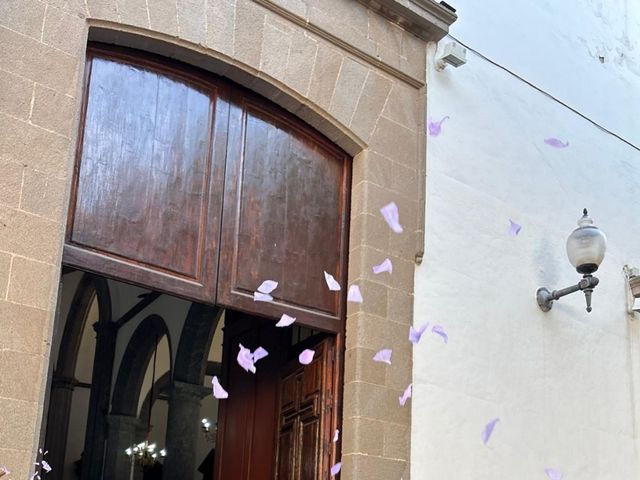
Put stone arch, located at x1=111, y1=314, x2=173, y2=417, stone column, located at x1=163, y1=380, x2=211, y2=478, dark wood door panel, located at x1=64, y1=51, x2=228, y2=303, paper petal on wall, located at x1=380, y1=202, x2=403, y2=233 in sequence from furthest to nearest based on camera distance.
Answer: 1. stone arch, located at x1=111, y1=314, x2=173, y2=417
2. stone column, located at x1=163, y1=380, x2=211, y2=478
3. paper petal on wall, located at x1=380, y1=202, x2=403, y2=233
4. dark wood door panel, located at x1=64, y1=51, x2=228, y2=303

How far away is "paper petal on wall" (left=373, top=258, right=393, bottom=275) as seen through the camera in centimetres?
603

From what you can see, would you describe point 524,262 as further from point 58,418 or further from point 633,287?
point 58,418

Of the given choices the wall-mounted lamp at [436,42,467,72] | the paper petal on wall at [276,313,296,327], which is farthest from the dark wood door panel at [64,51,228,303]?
the wall-mounted lamp at [436,42,467,72]

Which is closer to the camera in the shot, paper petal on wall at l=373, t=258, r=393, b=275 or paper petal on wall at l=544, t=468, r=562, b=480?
paper petal on wall at l=373, t=258, r=393, b=275

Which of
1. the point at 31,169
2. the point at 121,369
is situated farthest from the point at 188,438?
the point at 31,169

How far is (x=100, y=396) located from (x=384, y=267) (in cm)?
762

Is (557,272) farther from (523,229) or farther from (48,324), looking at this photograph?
(48,324)

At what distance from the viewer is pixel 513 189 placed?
716cm

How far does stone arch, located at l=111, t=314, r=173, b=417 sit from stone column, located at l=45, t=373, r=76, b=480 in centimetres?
59

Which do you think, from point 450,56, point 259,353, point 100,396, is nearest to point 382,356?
point 259,353

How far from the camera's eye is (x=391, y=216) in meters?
6.19

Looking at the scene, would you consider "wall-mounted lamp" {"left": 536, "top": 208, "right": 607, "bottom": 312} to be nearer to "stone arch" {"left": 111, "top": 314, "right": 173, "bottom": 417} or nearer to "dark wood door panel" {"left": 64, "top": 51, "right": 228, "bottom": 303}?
"dark wood door panel" {"left": 64, "top": 51, "right": 228, "bottom": 303}

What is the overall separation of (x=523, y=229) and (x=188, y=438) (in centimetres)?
596

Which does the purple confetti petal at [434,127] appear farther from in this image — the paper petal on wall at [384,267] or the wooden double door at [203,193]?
the paper petal on wall at [384,267]
